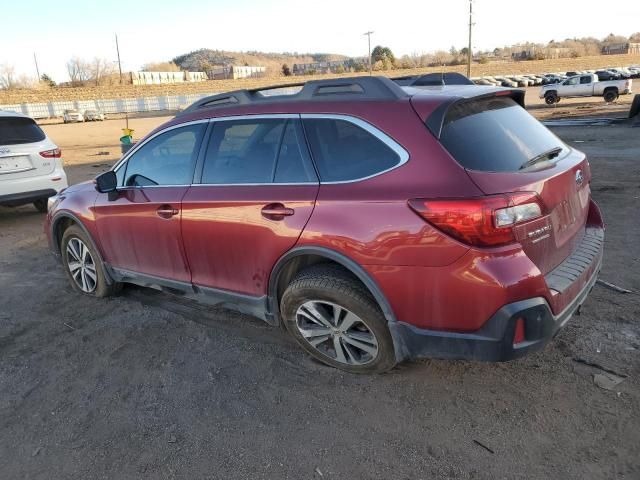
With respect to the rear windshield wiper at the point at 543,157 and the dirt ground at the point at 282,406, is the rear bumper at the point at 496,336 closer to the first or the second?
the dirt ground at the point at 282,406

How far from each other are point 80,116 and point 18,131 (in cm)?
4438

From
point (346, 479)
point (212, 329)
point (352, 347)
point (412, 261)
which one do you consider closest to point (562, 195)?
point (412, 261)

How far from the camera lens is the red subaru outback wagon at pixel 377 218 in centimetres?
256

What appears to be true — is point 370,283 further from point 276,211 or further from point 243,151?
point 243,151

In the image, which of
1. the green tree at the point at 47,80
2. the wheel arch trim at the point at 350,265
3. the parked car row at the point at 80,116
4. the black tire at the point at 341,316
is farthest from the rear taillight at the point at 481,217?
the green tree at the point at 47,80

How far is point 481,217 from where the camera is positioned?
2.48m

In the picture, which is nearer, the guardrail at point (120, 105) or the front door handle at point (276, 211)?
the front door handle at point (276, 211)

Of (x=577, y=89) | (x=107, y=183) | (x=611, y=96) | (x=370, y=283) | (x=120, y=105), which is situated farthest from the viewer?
(x=120, y=105)

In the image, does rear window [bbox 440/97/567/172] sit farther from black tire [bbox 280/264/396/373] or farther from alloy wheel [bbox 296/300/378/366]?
alloy wheel [bbox 296/300/378/366]

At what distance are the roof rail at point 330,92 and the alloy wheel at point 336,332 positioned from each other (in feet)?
4.09

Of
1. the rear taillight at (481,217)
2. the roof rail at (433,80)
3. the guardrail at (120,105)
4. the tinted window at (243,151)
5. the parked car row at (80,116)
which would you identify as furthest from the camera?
the guardrail at (120,105)

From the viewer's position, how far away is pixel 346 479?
8.14 ft

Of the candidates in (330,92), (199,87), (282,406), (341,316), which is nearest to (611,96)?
(330,92)

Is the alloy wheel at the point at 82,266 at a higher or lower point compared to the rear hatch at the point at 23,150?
lower
